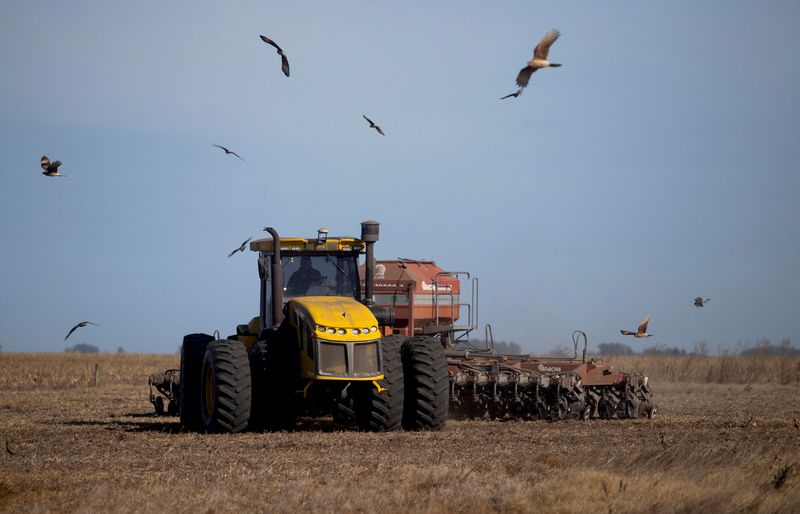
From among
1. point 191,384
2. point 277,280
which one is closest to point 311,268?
point 277,280

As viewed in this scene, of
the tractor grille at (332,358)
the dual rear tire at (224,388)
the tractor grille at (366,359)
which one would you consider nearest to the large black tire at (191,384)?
the dual rear tire at (224,388)

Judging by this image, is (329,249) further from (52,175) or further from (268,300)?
(52,175)

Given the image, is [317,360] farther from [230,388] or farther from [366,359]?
[230,388]

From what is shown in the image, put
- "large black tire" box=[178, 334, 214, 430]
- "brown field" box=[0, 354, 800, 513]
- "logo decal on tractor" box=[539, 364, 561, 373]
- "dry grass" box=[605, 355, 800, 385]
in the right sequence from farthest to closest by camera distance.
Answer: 1. "dry grass" box=[605, 355, 800, 385]
2. "logo decal on tractor" box=[539, 364, 561, 373]
3. "large black tire" box=[178, 334, 214, 430]
4. "brown field" box=[0, 354, 800, 513]

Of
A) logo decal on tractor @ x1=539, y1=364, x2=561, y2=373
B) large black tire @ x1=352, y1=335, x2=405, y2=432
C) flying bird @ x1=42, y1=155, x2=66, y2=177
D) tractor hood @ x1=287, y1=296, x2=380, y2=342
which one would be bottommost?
large black tire @ x1=352, y1=335, x2=405, y2=432

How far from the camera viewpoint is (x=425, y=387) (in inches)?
659

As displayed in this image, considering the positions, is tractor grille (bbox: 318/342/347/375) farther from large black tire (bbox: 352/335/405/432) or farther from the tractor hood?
large black tire (bbox: 352/335/405/432)

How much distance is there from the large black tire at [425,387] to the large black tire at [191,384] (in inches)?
142

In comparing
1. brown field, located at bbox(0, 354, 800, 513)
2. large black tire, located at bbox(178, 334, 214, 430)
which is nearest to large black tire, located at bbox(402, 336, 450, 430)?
brown field, located at bbox(0, 354, 800, 513)

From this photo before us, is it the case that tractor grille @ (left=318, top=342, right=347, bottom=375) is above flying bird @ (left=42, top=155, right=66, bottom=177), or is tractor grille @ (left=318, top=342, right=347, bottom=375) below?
below

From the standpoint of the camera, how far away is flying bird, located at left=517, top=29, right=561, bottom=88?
15086 millimetres

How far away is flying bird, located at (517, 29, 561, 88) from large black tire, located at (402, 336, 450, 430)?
4.34 m

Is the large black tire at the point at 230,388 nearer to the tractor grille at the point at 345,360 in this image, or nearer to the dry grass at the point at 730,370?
the tractor grille at the point at 345,360

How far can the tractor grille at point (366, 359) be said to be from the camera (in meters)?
16.1
